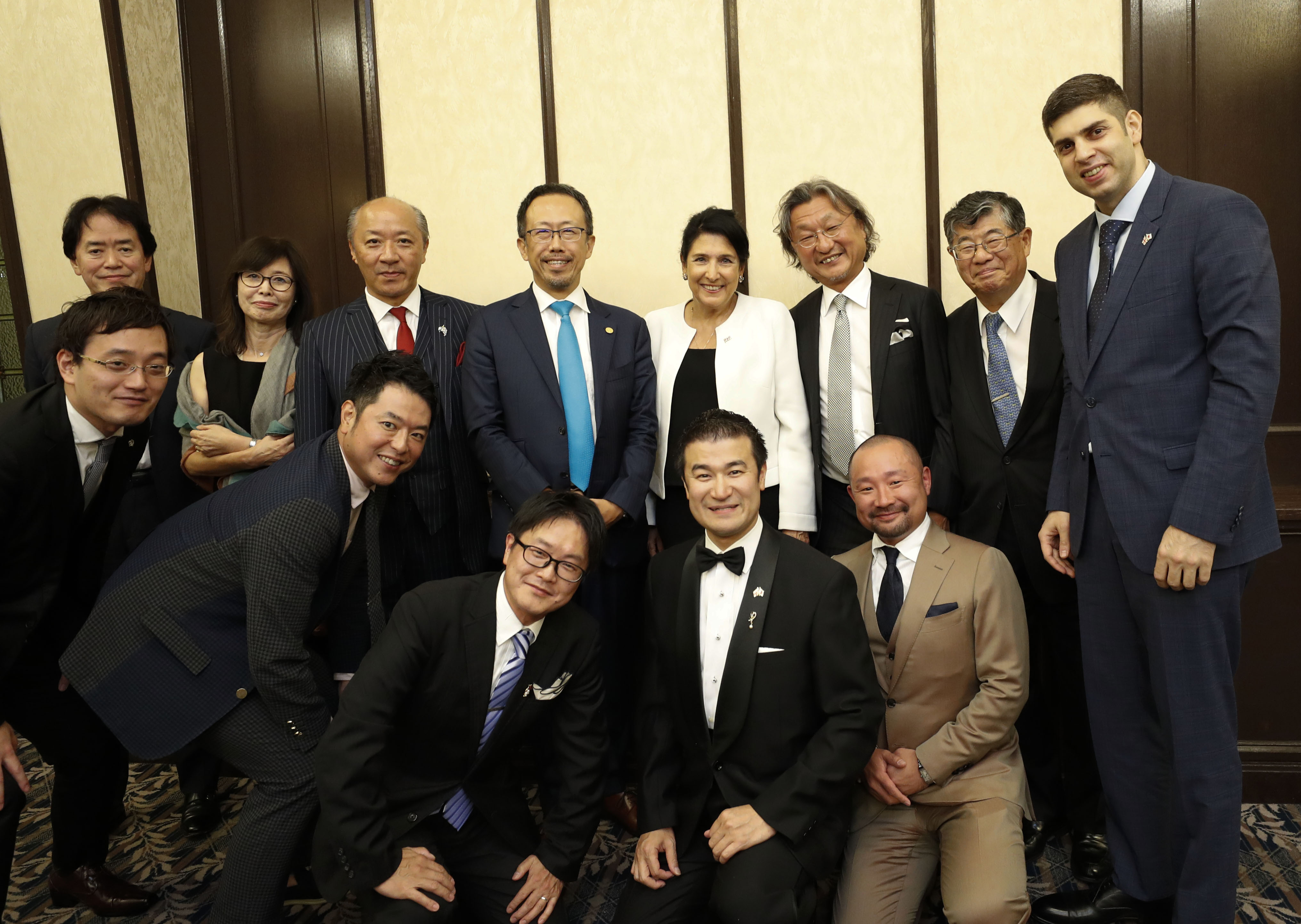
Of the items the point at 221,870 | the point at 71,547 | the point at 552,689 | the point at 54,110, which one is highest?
the point at 54,110

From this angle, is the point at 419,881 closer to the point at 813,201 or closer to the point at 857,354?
the point at 857,354

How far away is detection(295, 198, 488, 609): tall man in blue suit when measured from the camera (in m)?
2.73

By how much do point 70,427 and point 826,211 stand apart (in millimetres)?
2147

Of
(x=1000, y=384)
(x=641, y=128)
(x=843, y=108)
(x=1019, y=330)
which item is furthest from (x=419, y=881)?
(x=843, y=108)

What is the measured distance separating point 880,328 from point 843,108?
1.10 m

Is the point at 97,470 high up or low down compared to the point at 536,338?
down

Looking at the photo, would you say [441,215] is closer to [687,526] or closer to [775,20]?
[775,20]

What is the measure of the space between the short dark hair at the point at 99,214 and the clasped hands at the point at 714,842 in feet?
8.49

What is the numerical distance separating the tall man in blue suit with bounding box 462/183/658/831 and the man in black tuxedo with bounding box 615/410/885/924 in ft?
1.58

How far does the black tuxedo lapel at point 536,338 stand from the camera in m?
2.76

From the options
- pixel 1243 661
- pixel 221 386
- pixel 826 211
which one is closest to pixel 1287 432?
pixel 1243 661

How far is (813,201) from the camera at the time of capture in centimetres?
287

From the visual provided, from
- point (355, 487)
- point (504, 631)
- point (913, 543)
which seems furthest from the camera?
point (913, 543)

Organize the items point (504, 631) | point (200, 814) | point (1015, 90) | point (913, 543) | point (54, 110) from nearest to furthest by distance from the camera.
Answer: point (504, 631) < point (913, 543) < point (200, 814) < point (1015, 90) < point (54, 110)
